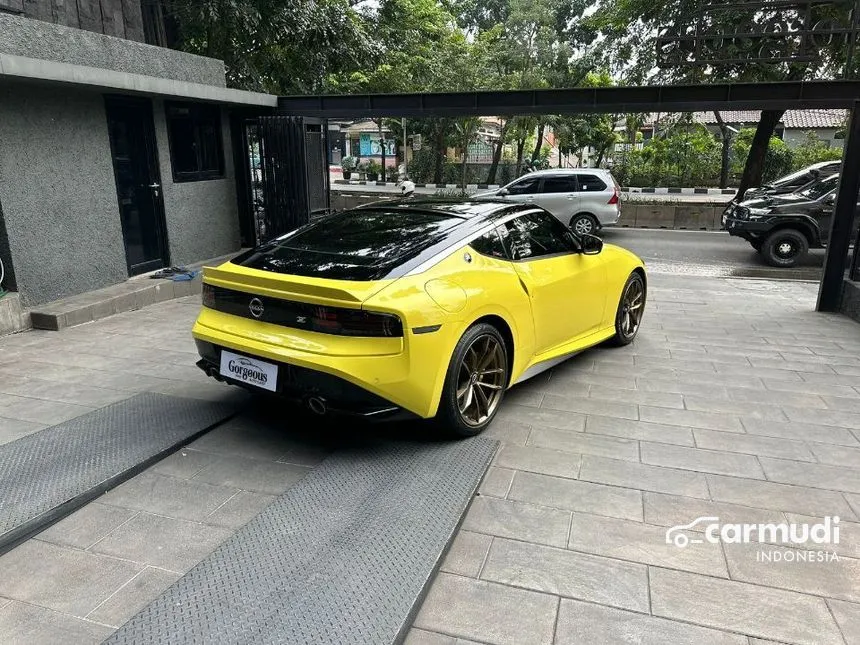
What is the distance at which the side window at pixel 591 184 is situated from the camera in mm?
14273

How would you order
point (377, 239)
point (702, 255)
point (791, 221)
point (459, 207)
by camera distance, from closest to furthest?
1. point (377, 239)
2. point (459, 207)
3. point (791, 221)
4. point (702, 255)

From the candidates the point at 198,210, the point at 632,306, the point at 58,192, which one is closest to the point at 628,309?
the point at 632,306

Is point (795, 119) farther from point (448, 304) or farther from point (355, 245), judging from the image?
point (448, 304)

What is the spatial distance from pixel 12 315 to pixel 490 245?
483cm

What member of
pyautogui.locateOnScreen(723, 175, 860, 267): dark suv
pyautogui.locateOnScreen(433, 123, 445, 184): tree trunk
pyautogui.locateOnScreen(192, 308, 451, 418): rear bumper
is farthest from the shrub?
pyautogui.locateOnScreen(192, 308, 451, 418): rear bumper

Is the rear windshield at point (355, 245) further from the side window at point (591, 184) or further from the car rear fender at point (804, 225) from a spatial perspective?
the side window at point (591, 184)

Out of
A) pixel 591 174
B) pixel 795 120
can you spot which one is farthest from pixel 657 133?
pixel 591 174

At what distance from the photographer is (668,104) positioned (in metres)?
8.37

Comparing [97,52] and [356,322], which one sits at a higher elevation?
[97,52]

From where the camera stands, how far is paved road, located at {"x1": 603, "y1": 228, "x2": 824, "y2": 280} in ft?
35.8

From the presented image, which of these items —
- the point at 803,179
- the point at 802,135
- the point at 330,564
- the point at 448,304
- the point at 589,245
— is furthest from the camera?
the point at 802,135

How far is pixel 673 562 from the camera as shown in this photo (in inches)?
101

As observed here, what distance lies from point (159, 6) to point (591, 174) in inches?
385

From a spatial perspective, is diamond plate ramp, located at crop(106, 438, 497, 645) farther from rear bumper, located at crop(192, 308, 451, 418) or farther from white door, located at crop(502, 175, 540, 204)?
white door, located at crop(502, 175, 540, 204)
